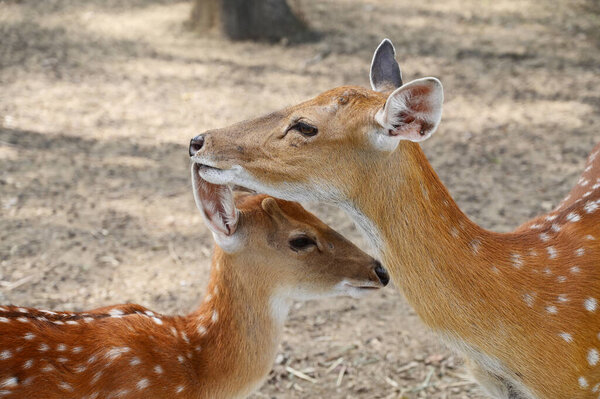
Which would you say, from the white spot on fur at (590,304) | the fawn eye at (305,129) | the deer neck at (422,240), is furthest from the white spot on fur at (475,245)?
the fawn eye at (305,129)

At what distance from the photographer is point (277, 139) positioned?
3.19 meters

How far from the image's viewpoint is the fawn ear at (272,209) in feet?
12.2

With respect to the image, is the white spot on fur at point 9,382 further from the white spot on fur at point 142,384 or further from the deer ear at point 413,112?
the deer ear at point 413,112

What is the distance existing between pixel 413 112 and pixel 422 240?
54 centimetres

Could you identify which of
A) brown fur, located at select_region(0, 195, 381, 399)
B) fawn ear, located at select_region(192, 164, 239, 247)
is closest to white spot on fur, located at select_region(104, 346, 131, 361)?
brown fur, located at select_region(0, 195, 381, 399)

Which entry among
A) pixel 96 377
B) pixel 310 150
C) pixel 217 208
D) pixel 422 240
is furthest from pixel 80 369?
pixel 422 240

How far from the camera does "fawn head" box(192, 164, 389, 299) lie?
143 inches

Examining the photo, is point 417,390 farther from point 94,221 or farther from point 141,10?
point 141,10

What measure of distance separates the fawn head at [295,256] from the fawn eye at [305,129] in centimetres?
59

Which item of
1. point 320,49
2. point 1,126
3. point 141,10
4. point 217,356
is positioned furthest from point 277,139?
point 141,10

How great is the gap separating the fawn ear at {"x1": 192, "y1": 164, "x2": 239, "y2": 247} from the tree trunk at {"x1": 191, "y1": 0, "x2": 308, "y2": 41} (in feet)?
20.1

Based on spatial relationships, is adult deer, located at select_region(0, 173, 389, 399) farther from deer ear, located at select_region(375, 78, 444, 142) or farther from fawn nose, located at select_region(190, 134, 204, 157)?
deer ear, located at select_region(375, 78, 444, 142)

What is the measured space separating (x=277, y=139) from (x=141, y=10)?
782cm

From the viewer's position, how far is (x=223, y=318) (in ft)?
11.9
